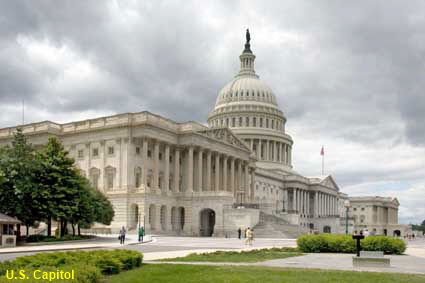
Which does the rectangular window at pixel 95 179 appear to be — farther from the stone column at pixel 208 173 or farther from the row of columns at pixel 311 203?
the row of columns at pixel 311 203

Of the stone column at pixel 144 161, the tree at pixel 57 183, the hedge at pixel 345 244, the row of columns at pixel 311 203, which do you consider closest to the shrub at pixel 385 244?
the hedge at pixel 345 244

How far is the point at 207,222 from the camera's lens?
9594 cm

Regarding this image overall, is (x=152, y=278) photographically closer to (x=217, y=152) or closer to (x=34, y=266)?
(x=34, y=266)

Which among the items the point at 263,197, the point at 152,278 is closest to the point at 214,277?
the point at 152,278

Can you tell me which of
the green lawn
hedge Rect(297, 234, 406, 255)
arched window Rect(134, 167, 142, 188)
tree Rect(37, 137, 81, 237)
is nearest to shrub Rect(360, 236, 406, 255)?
hedge Rect(297, 234, 406, 255)

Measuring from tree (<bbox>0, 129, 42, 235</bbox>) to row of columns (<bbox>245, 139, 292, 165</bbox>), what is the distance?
99.8 meters

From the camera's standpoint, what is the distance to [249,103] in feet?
518

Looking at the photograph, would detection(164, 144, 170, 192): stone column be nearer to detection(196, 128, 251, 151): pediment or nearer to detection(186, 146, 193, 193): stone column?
detection(186, 146, 193, 193): stone column

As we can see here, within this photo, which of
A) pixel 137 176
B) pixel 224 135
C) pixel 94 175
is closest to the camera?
pixel 137 176

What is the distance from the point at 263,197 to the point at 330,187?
45763 millimetres

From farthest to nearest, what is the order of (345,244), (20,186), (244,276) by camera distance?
(20,186), (345,244), (244,276)

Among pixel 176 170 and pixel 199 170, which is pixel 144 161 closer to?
pixel 176 170

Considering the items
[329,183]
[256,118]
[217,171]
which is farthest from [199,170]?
[329,183]

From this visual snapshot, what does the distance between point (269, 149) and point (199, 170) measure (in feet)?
209
